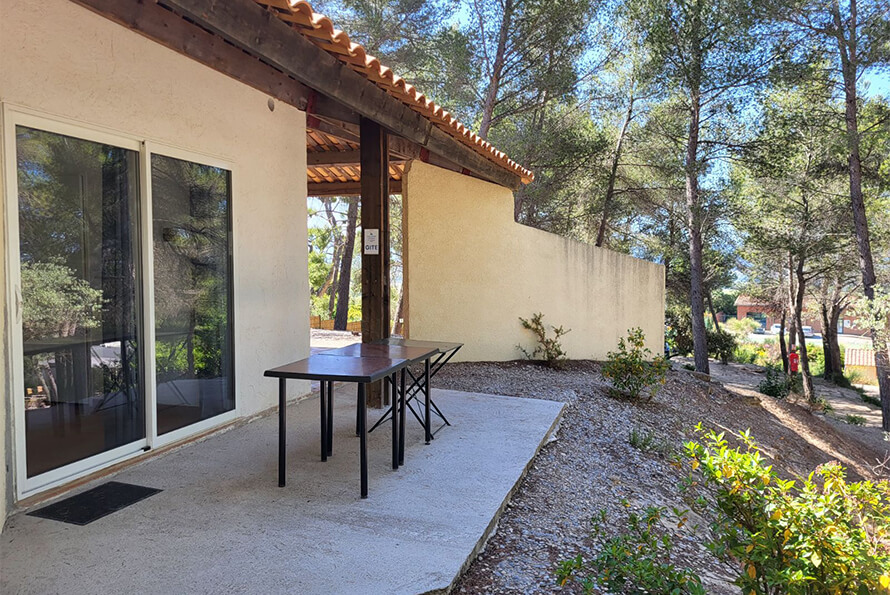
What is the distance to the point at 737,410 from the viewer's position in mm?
8578

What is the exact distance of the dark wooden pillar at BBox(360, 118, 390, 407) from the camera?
16.0ft

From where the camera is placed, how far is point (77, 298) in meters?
3.05

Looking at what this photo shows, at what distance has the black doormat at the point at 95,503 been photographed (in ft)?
8.77

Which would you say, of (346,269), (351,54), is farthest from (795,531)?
(346,269)

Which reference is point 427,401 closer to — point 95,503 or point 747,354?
point 95,503

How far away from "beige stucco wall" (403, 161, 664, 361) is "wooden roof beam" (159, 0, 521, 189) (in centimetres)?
241

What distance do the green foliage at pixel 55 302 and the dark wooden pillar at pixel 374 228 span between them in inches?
86.8

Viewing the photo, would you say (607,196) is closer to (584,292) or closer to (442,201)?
(584,292)

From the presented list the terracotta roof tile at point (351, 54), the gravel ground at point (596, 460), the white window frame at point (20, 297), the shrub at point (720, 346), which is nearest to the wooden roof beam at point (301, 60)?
the terracotta roof tile at point (351, 54)

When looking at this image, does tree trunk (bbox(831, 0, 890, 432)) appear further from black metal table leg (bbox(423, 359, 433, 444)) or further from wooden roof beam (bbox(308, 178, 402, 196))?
black metal table leg (bbox(423, 359, 433, 444))

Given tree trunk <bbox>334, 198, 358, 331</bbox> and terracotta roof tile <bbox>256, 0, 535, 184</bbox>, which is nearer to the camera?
terracotta roof tile <bbox>256, 0, 535, 184</bbox>

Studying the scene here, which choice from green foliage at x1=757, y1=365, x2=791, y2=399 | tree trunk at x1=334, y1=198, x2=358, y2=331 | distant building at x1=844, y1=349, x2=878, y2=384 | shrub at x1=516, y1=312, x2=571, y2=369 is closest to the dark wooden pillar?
shrub at x1=516, y1=312, x2=571, y2=369

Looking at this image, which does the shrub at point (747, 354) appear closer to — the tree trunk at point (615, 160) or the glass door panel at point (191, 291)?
the tree trunk at point (615, 160)

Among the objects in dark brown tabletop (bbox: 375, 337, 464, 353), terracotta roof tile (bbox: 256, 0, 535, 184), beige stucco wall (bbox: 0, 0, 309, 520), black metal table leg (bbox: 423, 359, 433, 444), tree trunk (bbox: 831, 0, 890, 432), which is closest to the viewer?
beige stucco wall (bbox: 0, 0, 309, 520)
